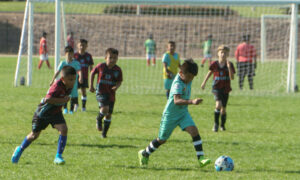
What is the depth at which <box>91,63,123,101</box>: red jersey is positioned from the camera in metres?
9.66

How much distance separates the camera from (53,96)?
713 centimetres

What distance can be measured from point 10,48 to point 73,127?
108ft

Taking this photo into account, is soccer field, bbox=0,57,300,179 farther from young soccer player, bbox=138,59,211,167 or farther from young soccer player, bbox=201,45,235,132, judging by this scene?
young soccer player, bbox=201,45,235,132

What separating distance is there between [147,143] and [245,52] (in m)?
10.6

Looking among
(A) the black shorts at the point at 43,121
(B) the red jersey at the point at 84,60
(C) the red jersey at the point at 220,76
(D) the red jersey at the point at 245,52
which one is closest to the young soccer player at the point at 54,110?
(A) the black shorts at the point at 43,121

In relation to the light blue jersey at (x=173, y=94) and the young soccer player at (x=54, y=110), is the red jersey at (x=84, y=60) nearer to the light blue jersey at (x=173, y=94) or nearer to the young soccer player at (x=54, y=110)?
the young soccer player at (x=54, y=110)

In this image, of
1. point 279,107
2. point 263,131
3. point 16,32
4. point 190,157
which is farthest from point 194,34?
point 190,157

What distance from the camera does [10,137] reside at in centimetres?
961

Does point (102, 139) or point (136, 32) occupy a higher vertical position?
point (136, 32)

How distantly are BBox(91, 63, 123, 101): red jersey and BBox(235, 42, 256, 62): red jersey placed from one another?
33.4ft

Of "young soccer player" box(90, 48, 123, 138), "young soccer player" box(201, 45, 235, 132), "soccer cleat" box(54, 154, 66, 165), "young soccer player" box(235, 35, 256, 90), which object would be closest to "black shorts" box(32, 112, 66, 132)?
"soccer cleat" box(54, 154, 66, 165)

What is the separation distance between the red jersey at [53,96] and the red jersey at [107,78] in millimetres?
2393

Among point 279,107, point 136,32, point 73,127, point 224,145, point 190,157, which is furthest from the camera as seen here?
→ point 136,32

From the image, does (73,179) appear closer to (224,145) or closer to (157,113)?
(224,145)
